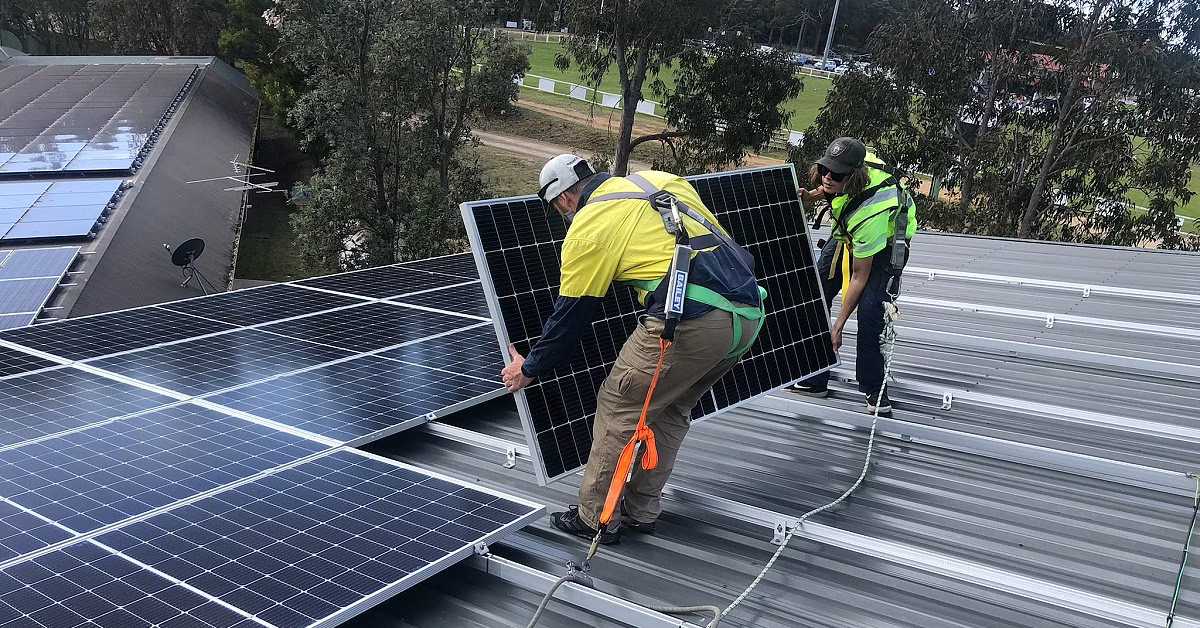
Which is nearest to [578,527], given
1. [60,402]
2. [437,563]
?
[437,563]

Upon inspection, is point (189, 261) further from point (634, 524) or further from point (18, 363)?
point (634, 524)

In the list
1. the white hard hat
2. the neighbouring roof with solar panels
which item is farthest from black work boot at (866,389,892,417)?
the neighbouring roof with solar panels

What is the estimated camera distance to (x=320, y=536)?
4266mm

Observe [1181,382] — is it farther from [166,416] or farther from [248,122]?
[248,122]

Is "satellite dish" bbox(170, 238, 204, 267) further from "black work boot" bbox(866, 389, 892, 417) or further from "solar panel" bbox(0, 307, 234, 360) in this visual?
"black work boot" bbox(866, 389, 892, 417)

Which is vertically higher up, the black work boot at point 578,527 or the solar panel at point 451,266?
the black work boot at point 578,527

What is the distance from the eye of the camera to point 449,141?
28.7 m

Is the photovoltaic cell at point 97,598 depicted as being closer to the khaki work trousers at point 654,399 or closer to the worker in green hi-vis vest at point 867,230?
the khaki work trousers at point 654,399

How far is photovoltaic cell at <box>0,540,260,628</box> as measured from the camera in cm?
351

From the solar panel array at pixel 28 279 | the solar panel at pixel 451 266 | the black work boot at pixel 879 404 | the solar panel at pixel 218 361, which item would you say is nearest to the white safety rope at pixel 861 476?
the black work boot at pixel 879 404

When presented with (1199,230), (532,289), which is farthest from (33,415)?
(1199,230)

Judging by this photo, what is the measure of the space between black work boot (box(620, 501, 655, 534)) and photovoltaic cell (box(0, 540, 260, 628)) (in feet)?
6.57

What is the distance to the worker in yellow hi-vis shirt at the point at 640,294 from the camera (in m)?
4.27

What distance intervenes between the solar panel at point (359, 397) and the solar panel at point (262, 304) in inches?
73.8
